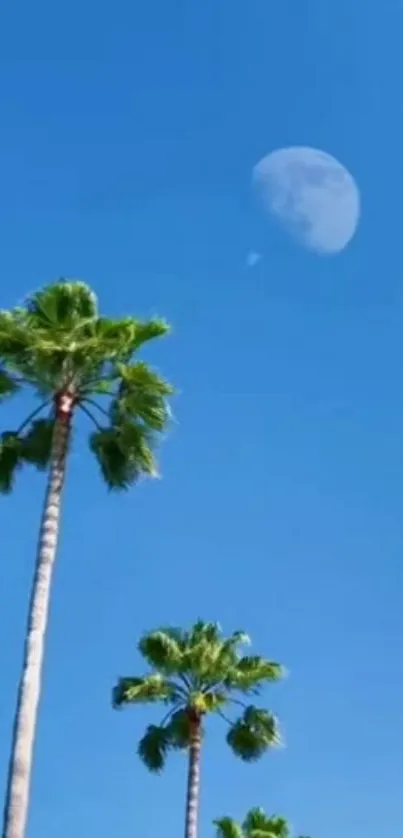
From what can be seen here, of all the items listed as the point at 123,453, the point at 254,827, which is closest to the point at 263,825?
the point at 254,827

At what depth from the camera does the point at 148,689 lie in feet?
90.4

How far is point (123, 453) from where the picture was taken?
20.2 m

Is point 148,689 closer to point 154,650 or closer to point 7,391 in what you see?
point 154,650

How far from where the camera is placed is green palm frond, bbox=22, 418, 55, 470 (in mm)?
20406

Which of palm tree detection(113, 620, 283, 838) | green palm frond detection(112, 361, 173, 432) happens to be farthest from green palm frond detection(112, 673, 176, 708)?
green palm frond detection(112, 361, 173, 432)

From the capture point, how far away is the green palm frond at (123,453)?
20.1 meters

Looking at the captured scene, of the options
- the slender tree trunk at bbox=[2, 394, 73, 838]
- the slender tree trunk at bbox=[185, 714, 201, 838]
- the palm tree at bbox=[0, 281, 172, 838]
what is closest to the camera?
the slender tree trunk at bbox=[2, 394, 73, 838]

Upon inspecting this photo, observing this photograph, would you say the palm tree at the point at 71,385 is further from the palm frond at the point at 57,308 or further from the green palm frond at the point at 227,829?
the green palm frond at the point at 227,829

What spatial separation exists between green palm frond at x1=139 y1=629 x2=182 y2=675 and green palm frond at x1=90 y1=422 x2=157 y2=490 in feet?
28.5

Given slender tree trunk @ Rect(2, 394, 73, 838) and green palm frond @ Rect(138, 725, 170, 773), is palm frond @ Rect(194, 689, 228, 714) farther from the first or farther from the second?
slender tree trunk @ Rect(2, 394, 73, 838)

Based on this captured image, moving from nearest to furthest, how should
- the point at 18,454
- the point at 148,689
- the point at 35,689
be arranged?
1. the point at 35,689
2. the point at 18,454
3. the point at 148,689

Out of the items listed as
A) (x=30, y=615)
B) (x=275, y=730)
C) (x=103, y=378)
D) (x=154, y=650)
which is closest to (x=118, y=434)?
(x=103, y=378)

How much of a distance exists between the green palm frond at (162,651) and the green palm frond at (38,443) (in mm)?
8704

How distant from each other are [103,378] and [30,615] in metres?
4.24
